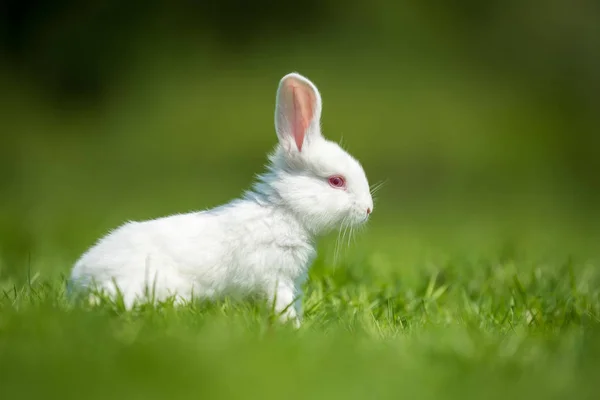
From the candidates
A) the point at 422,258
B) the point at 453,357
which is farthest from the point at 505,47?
the point at 453,357

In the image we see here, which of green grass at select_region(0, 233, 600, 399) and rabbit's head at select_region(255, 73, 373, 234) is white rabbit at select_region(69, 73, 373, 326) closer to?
rabbit's head at select_region(255, 73, 373, 234)

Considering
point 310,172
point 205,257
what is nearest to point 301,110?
point 310,172

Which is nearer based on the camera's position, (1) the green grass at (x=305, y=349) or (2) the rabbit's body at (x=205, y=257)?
(1) the green grass at (x=305, y=349)

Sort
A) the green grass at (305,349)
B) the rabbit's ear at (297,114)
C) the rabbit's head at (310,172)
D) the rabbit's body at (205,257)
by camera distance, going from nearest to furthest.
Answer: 1. the green grass at (305,349)
2. the rabbit's body at (205,257)
3. the rabbit's head at (310,172)
4. the rabbit's ear at (297,114)

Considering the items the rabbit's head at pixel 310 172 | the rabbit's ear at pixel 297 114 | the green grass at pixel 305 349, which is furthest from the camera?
the rabbit's ear at pixel 297 114

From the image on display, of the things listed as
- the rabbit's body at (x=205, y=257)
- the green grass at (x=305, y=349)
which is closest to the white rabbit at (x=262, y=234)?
the rabbit's body at (x=205, y=257)

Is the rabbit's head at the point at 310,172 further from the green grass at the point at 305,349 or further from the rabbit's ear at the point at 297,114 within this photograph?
the green grass at the point at 305,349

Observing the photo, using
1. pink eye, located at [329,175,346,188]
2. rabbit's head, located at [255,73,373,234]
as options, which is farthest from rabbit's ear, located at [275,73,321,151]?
pink eye, located at [329,175,346,188]
